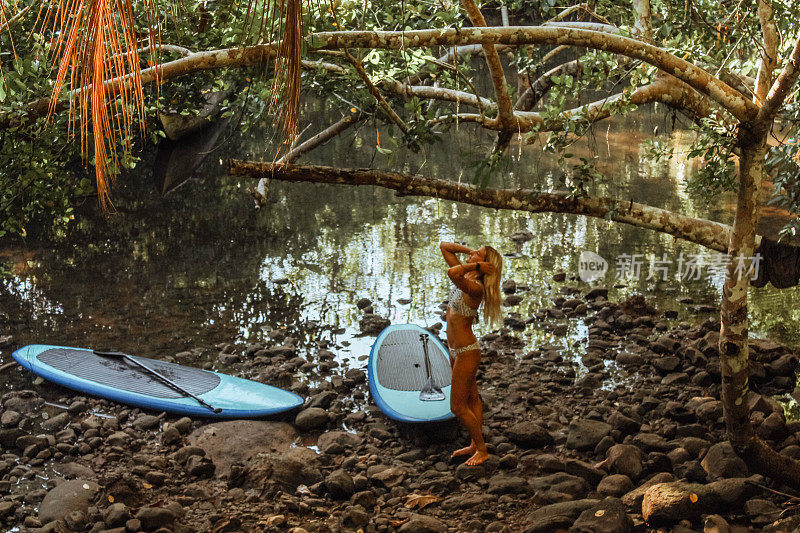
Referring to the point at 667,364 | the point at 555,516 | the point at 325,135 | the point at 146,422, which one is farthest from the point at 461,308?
the point at 325,135

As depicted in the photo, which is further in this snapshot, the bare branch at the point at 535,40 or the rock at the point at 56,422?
the rock at the point at 56,422

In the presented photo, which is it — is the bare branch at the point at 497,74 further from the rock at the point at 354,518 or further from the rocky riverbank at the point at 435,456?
the rock at the point at 354,518

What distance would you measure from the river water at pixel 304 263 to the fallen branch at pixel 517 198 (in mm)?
298

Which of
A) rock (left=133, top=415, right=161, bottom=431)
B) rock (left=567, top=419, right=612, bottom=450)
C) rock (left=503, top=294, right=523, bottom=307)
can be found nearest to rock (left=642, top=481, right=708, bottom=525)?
rock (left=567, top=419, right=612, bottom=450)

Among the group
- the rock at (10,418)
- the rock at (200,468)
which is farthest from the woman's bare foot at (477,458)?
the rock at (10,418)

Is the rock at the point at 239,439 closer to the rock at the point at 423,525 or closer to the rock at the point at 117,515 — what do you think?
the rock at the point at 117,515

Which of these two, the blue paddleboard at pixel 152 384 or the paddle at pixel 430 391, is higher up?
the paddle at pixel 430 391

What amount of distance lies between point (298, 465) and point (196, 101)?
175 inches

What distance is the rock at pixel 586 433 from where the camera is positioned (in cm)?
547

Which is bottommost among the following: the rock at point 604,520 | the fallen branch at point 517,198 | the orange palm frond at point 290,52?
the rock at point 604,520

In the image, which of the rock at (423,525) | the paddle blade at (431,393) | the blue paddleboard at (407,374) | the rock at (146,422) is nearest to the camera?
the rock at (423,525)

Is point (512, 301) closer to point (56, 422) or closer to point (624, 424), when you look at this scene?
point (624, 424)

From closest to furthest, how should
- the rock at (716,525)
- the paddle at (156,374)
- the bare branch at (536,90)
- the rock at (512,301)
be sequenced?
the rock at (716,525) → the paddle at (156,374) → the bare branch at (536,90) → the rock at (512,301)

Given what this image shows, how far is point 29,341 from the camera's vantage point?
8273 mm
